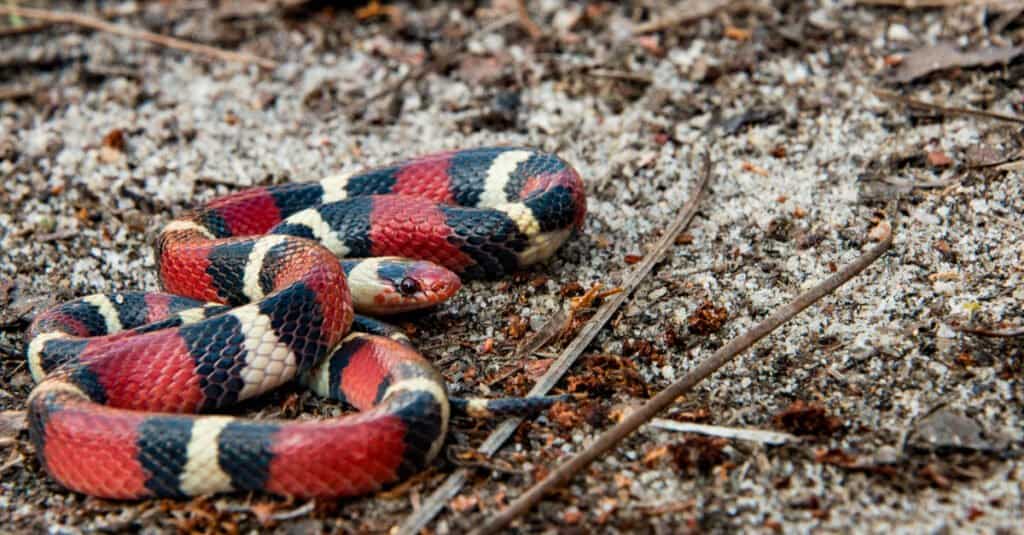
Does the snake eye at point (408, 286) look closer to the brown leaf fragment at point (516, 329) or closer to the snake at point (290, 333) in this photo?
the snake at point (290, 333)

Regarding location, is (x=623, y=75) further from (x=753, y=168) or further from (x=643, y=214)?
(x=643, y=214)

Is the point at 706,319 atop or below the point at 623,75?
below

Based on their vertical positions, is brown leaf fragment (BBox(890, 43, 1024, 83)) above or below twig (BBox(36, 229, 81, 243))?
above

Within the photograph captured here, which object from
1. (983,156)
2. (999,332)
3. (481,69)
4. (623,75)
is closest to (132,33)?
(481,69)

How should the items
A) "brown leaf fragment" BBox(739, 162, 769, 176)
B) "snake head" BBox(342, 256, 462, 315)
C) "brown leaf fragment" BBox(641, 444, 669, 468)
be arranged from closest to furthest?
"brown leaf fragment" BBox(641, 444, 669, 468) < "snake head" BBox(342, 256, 462, 315) < "brown leaf fragment" BBox(739, 162, 769, 176)

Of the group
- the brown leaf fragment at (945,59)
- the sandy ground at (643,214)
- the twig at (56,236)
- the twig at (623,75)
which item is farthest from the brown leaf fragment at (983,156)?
the twig at (56,236)

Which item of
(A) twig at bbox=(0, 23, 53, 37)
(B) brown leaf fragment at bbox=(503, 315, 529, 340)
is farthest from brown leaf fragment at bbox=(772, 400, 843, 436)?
(A) twig at bbox=(0, 23, 53, 37)

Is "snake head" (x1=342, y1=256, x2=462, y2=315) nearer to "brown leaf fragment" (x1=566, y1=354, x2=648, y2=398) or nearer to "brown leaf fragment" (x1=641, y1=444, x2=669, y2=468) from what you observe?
"brown leaf fragment" (x1=566, y1=354, x2=648, y2=398)
